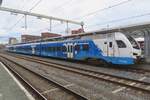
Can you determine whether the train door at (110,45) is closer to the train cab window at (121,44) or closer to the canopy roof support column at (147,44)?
the train cab window at (121,44)

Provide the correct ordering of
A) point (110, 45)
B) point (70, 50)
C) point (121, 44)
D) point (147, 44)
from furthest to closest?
1. point (70, 50)
2. point (147, 44)
3. point (110, 45)
4. point (121, 44)

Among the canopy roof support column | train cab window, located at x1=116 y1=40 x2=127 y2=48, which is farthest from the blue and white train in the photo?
the canopy roof support column

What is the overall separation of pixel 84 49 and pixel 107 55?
361 cm

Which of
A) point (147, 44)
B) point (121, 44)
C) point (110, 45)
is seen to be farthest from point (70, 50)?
point (147, 44)

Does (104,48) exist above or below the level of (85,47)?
below

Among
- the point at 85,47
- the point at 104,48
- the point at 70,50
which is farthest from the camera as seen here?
the point at 70,50

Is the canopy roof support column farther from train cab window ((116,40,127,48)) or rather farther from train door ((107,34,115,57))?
train door ((107,34,115,57))

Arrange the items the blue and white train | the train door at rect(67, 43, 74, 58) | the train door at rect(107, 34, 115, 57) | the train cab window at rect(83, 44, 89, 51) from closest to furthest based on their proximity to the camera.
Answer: the blue and white train < the train door at rect(107, 34, 115, 57) < the train cab window at rect(83, 44, 89, 51) < the train door at rect(67, 43, 74, 58)

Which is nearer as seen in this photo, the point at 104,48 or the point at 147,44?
the point at 104,48

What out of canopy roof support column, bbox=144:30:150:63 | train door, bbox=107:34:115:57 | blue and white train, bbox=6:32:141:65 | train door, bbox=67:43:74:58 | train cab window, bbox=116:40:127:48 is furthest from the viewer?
train door, bbox=67:43:74:58

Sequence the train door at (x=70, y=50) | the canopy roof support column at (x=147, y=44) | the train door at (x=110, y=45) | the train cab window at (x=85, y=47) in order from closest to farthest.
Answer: the train door at (x=110, y=45) < the canopy roof support column at (x=147, y=44) < the train cab window at (x=85, y=47) < the train door at (x=70, y=50)

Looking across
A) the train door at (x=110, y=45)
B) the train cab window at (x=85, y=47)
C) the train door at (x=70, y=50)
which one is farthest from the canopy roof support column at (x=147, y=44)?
the train door at (x=70, y=50)

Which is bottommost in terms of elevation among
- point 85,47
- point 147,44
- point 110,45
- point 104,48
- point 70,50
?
point 70,50

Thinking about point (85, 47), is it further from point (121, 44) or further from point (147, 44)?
point (147, 44)
